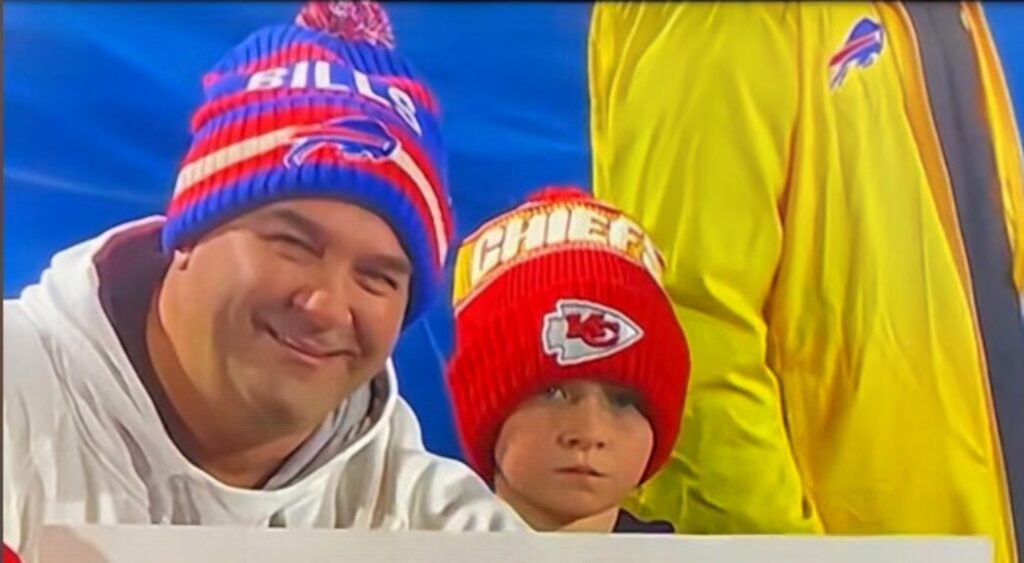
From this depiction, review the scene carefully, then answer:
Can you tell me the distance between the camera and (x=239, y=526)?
2.70 ft

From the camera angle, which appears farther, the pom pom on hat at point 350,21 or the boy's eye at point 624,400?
the pom pom on hat at point 350,21

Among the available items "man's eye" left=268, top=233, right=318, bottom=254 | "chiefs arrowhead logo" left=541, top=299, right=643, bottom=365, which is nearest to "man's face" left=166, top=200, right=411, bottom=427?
"man's eye" left=268, top=233, right=318, bottom=254

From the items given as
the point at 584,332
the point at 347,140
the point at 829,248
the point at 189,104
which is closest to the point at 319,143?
the point at 347,140

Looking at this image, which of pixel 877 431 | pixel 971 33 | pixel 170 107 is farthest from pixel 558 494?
pixel 971 33

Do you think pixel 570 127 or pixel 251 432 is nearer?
pixel 251 432

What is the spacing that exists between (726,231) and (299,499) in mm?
391

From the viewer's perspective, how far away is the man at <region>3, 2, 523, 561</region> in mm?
828

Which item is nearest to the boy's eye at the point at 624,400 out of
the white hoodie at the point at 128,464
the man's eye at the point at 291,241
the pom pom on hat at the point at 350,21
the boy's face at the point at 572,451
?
the boy's face at the point at 572,451

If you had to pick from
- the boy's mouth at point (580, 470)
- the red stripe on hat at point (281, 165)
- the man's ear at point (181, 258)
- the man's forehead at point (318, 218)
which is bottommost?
the boy's mouth at point (580, 470)

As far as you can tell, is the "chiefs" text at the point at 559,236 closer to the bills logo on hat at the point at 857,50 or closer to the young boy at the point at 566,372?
the young boy at the point at 566,372

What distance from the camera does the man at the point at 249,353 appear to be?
83cm

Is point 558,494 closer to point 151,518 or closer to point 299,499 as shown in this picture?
point 299,499

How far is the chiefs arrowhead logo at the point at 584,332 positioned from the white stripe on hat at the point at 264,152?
11 centimetres

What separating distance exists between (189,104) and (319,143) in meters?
0.13
